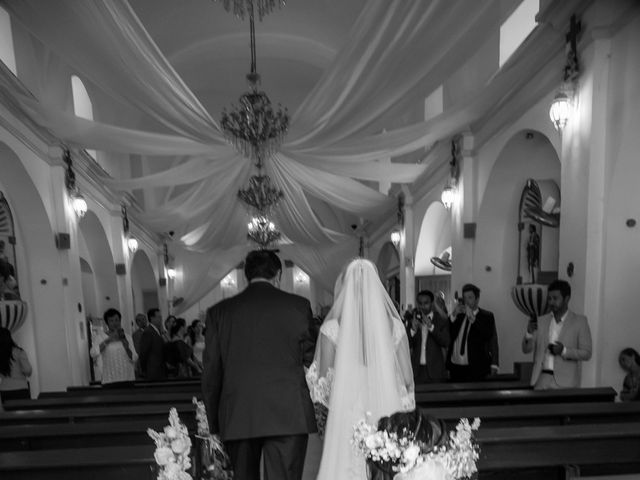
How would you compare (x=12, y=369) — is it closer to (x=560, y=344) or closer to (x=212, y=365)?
(x=212, y=365)

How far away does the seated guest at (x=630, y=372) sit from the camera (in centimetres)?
396

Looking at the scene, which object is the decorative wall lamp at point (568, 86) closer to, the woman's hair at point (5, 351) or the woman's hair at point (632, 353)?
the woman's hair at point (632, 353)

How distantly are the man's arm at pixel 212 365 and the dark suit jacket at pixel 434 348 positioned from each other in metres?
3.22

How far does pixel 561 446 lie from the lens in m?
2.63

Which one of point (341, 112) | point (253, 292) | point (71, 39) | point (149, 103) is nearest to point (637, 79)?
point (341, 112)

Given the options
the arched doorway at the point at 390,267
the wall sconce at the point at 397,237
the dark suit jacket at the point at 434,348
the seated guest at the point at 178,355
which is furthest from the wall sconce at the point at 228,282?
the dark suit jacket at the point at 434,348

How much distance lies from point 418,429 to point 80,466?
6.38ft

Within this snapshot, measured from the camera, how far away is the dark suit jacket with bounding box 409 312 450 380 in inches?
205

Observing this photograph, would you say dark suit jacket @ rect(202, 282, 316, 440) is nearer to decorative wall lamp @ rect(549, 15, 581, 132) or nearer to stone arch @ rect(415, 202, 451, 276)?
decorative wall lamp @ rect(549, 15, 581, 132)

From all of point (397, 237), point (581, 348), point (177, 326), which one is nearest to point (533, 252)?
point (581, 348)

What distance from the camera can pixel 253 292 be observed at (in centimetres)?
261

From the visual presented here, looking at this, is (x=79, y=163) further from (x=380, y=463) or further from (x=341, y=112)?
(x=380, y=463)

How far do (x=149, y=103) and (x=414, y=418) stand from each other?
184 inches

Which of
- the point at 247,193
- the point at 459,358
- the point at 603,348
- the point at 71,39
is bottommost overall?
the point at 459,358
